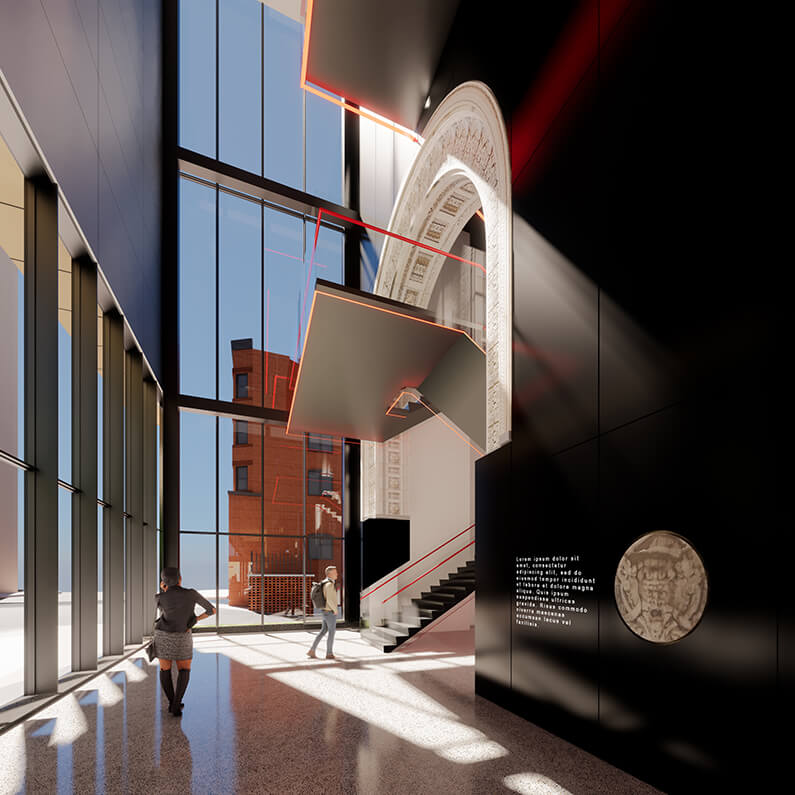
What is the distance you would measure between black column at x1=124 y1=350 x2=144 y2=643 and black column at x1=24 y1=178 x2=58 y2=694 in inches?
204

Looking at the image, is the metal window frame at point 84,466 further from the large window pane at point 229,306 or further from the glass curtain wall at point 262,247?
the large window pane at point 229,306

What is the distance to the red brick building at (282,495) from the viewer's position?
60.4 ft

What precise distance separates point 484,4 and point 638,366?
7286 mm

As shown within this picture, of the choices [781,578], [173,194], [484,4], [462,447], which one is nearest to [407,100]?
[484,4]

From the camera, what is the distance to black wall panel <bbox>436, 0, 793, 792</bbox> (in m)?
3.68

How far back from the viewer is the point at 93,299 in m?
8.66

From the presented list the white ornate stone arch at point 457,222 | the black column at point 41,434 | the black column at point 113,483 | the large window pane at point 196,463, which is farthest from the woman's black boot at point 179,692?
the large window pane at point 196,463

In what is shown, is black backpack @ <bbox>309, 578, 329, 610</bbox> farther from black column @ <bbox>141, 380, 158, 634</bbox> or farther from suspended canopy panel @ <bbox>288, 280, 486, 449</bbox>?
black column @ <bbox>141, 380, 158, 634</bbox>

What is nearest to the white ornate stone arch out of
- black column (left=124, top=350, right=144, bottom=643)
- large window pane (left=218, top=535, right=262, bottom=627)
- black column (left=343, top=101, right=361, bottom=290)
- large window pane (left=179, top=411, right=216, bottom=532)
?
black column (left=343, top=101, right=361, bottom=290)

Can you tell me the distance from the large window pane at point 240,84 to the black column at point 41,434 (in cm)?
1134

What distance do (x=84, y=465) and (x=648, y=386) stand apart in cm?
747

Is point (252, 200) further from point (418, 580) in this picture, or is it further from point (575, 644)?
point (575, 644)

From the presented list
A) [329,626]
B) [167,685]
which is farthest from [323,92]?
[167,685]

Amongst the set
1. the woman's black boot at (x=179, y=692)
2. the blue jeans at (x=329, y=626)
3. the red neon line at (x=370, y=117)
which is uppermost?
the red neon line at (x=370, y=117)
